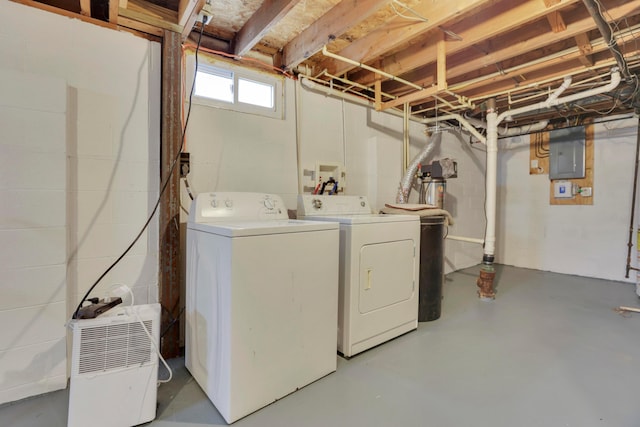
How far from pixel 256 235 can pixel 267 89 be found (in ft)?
5.43

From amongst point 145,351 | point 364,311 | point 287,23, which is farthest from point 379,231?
point 287,23

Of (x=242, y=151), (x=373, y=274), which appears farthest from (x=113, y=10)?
(x=373, y=274)

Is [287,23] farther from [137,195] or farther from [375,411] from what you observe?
[375,411]

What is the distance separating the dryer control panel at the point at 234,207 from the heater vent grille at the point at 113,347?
644 mm

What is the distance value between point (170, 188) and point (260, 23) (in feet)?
4.20

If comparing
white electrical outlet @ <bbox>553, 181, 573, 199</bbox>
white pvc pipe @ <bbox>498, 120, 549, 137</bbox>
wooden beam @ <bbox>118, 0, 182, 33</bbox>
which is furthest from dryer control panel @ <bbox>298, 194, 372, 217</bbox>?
white electrical outlet @ <bbox>553, 181, 573, 199</bbox>

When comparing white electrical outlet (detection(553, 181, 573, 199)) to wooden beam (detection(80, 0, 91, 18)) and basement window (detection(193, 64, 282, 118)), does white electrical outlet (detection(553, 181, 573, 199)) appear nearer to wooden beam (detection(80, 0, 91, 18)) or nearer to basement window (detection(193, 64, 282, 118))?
basement window (detection(193, 64, 282, 118))

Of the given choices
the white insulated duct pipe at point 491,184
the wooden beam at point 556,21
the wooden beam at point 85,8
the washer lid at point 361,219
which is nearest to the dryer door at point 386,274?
the washer lid at point 361,219

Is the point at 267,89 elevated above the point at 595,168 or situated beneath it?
elevated above

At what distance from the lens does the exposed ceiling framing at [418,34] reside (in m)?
1.84

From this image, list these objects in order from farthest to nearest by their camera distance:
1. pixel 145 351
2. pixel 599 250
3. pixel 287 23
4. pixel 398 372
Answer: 1. pixel 599 250
2. pixel 287 23
3. pixel 398 372
4. pixel 145 351

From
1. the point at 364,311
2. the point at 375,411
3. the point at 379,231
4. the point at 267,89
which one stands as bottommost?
the point at 375,411

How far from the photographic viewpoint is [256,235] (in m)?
1.43

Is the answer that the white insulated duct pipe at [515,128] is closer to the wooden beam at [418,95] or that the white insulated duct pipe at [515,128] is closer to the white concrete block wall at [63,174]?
the wooden beam at [418,95]
